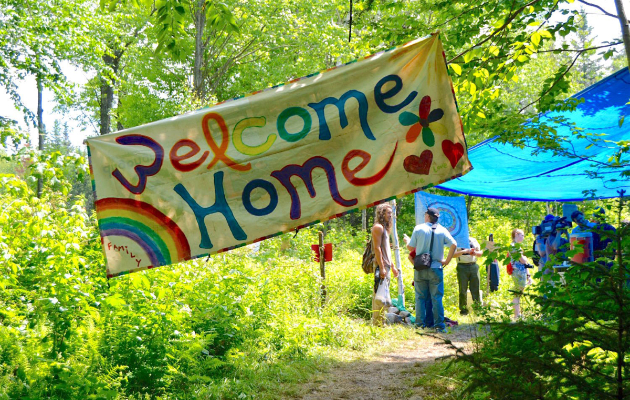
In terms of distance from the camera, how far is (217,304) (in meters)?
5.97

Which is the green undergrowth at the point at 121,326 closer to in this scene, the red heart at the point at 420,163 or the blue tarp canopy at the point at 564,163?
the red heart at the point at 420,163

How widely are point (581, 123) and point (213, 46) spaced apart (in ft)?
62.5

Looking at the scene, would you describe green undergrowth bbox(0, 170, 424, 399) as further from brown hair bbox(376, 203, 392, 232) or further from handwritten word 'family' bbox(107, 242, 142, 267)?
brown hair bbox(376, 203, 392, 232)

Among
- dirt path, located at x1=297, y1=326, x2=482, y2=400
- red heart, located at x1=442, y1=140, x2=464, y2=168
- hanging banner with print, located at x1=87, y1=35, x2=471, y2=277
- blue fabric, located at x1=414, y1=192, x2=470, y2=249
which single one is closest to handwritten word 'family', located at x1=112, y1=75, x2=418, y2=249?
hanging banner with print, located at x1=87, y1=35, x2=471, y2=277

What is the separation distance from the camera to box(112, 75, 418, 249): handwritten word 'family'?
339 cm

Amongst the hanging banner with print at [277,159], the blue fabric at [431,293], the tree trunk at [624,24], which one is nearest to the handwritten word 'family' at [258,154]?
the hanging banner with print at [277,159]

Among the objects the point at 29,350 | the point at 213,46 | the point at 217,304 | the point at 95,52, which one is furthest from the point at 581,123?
the point at 213,46

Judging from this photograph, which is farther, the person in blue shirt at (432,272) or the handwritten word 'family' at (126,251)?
the person in blue shirt at (432,272)

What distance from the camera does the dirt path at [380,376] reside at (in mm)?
5156

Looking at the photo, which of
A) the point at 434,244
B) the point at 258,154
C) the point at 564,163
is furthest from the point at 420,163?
the point at 434,244

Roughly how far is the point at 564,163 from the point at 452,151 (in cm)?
470

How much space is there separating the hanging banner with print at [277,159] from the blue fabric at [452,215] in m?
6.62

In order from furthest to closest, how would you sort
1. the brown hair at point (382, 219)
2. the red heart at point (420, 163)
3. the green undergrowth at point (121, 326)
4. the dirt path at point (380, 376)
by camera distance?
1. the brown hair at point (382, 219)
2. the dirt path at point (380, 376)
3. the green undergrowth at point (121, 326)
4. the red heart at point (420, 163)

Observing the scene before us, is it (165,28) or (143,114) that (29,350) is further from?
(143,114)
